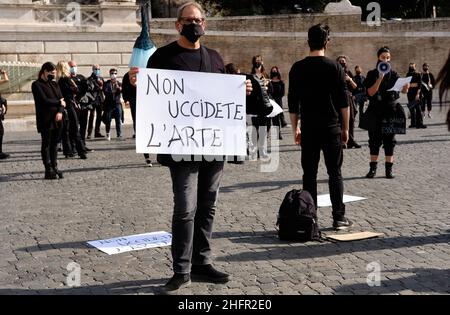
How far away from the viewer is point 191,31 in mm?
4926

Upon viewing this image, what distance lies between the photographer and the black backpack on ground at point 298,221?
6.48m

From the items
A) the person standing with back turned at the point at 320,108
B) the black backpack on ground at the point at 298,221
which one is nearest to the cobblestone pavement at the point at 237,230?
the black backpack on ground at the point at 298,221

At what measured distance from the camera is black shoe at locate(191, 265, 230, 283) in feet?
17.1

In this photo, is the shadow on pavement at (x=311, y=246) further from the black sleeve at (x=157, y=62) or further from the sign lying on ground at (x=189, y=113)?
the black sleeve at (x=157, y=62)

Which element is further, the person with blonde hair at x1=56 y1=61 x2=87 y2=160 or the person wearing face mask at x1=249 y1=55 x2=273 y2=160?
the person wearing face mask at x1=249 y1=55 x2=273 y2=160

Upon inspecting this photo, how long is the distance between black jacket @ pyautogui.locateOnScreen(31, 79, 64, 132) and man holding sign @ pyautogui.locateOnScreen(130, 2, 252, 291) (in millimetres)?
6008

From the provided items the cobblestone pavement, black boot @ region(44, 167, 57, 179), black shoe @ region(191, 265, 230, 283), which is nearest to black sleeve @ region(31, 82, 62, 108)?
black boot @ region(44, 167, 57, 179)

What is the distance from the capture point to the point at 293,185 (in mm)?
9828

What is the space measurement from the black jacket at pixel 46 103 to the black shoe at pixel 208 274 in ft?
20.1

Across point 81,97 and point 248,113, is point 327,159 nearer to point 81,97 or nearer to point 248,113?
point 248,113

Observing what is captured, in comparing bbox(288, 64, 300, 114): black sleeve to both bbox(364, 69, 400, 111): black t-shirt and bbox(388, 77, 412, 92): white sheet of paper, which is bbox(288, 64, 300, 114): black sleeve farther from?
bbox(388, 77, 412, 92): white sheet of paper

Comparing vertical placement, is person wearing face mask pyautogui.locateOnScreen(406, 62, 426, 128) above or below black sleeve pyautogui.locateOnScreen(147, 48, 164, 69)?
below
